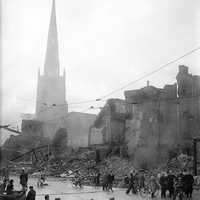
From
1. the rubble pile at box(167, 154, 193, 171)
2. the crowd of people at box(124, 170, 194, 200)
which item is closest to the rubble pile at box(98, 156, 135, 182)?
the rubble pile at box(167, 154, 193, 171)

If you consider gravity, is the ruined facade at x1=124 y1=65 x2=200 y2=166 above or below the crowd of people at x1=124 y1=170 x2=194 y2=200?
above

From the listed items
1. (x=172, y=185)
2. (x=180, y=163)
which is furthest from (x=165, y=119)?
(x=172, y=185)

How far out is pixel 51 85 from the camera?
109000 mm

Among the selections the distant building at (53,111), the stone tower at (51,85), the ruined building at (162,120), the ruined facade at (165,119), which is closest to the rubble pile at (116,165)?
the ruined building at (162,120)

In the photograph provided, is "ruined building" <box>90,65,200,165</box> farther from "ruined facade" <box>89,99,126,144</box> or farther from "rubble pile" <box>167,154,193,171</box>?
"rubble pile" <box>167,154,193,171</box>

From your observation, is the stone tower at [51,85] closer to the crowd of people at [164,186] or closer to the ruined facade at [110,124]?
the ruined facade at [110,124]

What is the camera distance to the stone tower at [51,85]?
96.4 metres

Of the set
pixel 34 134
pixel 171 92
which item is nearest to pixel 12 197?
pixel 171 92

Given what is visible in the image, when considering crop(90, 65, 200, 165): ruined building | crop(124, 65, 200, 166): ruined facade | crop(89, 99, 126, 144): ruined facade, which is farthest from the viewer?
crop(89, 99, 126, 144): ruined facade

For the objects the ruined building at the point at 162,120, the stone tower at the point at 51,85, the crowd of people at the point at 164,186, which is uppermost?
the stone tower at the point at 51,85

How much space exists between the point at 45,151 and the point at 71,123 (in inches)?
410

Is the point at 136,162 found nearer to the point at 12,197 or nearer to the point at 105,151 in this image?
the point at 105,151

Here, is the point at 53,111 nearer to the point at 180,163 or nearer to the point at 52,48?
the point at 52,48

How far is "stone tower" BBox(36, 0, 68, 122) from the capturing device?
316 feet
